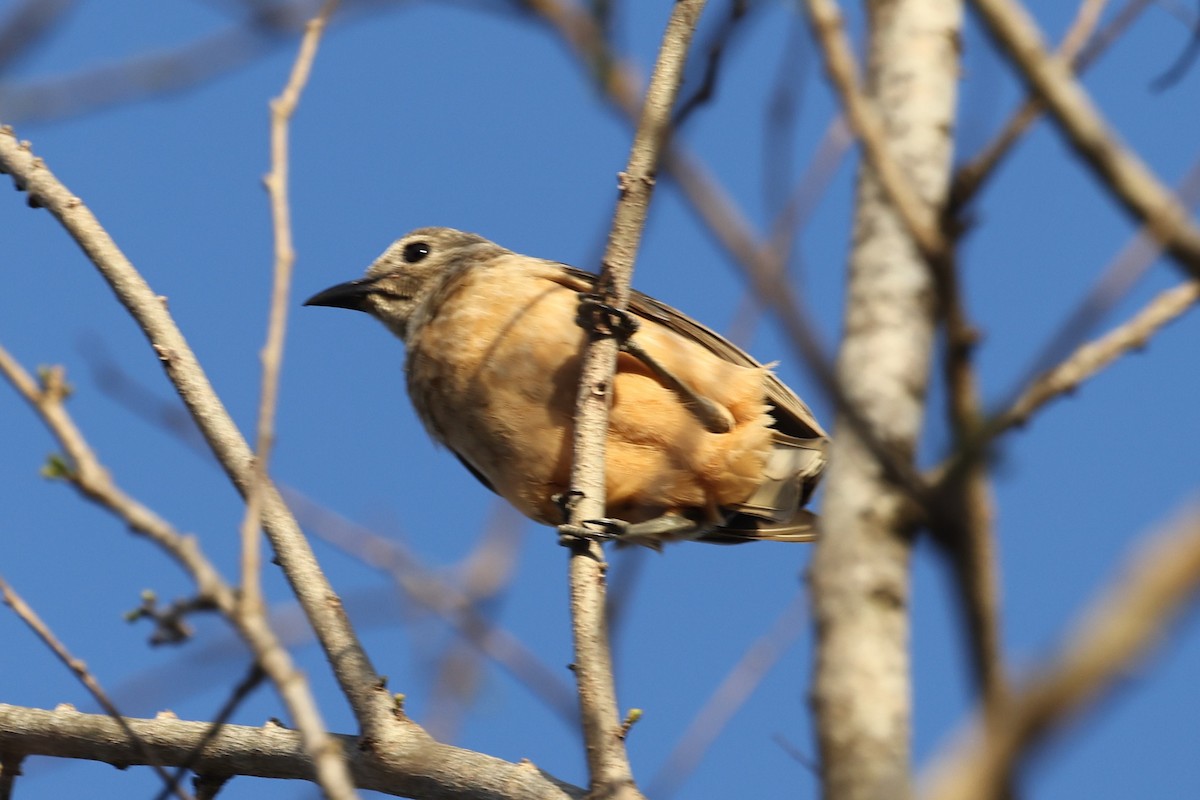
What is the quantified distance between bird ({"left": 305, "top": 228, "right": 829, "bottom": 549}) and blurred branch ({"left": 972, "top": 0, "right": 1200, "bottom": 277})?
14.4 feet

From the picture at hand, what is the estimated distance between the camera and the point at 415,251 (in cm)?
873

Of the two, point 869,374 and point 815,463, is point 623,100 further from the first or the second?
point 815,463

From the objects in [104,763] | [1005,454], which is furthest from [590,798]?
[1005,454]

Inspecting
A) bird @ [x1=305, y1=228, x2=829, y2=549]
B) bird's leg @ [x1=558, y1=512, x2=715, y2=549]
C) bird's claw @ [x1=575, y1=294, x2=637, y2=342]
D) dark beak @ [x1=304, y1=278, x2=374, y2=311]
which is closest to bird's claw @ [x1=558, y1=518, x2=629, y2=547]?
bird's leg @ [x1=558, y1=512, x2=715, y2=549]

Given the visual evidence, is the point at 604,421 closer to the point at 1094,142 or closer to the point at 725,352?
the point at 725,352

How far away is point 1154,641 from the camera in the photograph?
1.55m

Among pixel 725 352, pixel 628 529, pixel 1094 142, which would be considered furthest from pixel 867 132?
pixel 725 352

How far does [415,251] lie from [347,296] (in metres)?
0.52

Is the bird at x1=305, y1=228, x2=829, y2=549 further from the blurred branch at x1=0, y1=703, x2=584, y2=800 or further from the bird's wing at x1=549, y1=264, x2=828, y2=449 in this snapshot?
the blurred branch at x1=0, y1=703, x2=584, y2=800

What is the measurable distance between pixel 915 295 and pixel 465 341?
424 cm

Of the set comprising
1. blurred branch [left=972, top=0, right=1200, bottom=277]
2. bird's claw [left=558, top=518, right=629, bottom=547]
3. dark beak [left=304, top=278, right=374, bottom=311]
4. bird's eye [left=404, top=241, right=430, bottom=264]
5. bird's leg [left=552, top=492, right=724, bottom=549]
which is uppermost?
bird's eye [left=404, top=241, right=430, bottom=264]

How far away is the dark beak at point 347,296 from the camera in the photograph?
862 centimetres

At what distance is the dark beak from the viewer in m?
8.62

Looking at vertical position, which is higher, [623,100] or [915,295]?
[915,295]
